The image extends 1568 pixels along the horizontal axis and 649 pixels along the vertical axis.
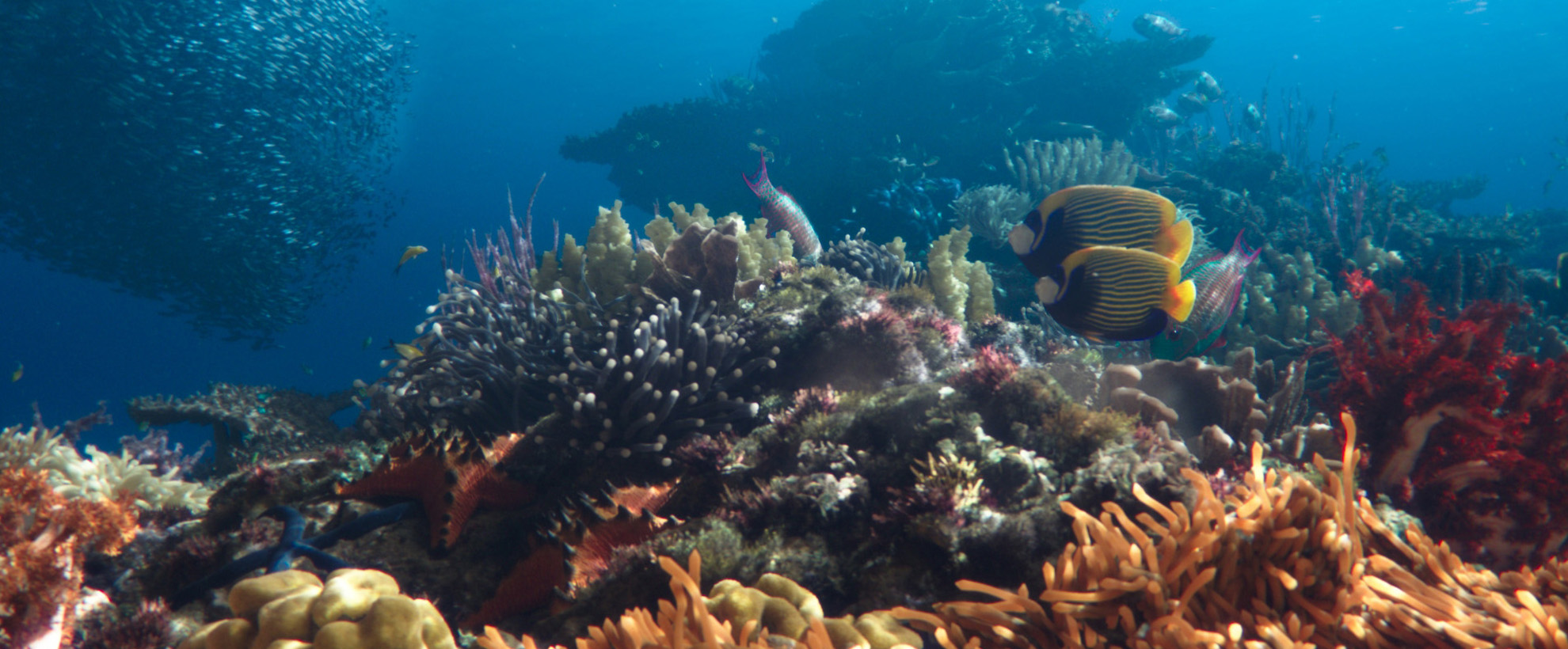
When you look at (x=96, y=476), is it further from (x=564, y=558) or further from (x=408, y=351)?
(x=564, y=558)

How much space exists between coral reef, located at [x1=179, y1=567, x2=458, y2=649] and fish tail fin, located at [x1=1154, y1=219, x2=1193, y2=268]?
3030 millimetres

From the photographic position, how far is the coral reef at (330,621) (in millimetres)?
1242

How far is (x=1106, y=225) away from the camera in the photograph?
2.67 m

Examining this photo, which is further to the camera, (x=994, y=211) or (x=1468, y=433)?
(x=994, y=211)

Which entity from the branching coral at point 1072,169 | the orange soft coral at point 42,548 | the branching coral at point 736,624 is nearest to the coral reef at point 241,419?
the orange soft coral at point 42,548

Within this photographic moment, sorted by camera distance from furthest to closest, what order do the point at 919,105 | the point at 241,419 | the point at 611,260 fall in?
the point at 919,105, the point at 241,419, the point at 611,260

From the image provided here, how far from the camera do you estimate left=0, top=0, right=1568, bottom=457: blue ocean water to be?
168 ft

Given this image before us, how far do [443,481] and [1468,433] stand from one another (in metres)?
4.15

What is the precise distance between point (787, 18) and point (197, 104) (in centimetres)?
4914

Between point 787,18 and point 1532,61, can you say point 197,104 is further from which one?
point 1532,61

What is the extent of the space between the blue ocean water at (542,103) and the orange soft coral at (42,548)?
43.0 m

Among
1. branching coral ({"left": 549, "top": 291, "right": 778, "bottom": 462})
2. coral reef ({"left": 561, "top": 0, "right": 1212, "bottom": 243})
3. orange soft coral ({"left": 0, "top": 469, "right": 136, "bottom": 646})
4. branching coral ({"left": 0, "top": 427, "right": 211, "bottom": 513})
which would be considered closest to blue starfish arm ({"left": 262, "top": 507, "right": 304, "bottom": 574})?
orange soft coral ({"left": 0, "top": 469, "right": 136, "bottom": 646})

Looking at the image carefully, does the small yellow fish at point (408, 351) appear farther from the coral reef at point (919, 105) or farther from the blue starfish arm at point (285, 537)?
the coral reef at point (919, 105)

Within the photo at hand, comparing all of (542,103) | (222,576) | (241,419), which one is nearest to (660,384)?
(222,576)
